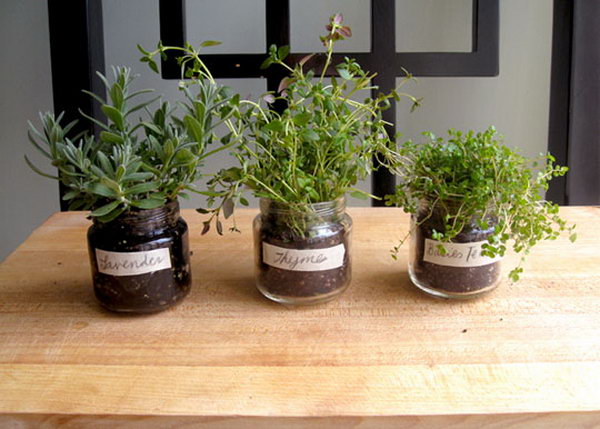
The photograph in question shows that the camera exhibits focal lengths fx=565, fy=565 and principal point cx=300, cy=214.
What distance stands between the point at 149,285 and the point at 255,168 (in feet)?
0.57

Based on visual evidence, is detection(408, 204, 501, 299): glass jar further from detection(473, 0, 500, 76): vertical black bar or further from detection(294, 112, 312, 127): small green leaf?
detection(473, 0, 500, 76): vertical black bar

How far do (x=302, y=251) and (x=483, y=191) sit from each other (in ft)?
0.67

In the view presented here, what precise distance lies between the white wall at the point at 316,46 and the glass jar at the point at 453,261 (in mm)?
712

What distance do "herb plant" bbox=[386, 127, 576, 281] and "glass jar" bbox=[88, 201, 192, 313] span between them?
0.28 meters

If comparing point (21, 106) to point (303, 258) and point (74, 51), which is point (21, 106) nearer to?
point (74, 51)

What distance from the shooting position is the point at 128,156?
548 mm

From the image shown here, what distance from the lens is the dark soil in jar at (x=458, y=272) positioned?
638 mm

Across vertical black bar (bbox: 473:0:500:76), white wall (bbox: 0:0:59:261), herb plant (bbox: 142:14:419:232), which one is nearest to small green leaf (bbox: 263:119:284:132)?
herb plant (bbox: 142:14:419:232)

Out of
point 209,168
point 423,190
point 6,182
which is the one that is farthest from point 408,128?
point 6,182

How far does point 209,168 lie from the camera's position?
4.58 ft

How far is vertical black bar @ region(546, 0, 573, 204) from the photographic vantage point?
1.07 metres

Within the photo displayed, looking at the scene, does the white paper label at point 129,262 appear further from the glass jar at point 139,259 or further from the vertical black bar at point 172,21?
the vertical black bar at point 172,21

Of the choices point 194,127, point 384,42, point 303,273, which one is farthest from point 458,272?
point 384,42

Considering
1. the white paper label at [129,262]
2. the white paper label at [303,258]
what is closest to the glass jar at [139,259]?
the white paper label at [129,262]
